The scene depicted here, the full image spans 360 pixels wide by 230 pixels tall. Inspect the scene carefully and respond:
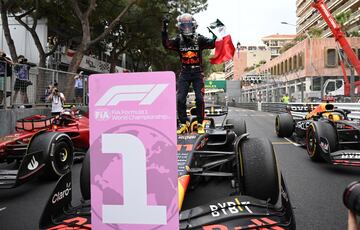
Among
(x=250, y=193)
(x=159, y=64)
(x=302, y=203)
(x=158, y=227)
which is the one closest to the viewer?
(x=158, y=227)

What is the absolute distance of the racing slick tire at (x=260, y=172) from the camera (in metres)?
3.36

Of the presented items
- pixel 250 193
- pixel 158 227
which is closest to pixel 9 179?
pixel 250 193

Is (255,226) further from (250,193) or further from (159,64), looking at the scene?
(159,64)

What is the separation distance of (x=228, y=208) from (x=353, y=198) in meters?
1.06

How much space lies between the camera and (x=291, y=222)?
266 centimetres

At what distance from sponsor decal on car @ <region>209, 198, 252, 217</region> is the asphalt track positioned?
900 millimetres

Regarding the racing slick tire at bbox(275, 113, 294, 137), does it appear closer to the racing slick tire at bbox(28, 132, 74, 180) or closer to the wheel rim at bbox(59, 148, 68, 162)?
the racing slick tire at bbox(28, 132, 74, 180)

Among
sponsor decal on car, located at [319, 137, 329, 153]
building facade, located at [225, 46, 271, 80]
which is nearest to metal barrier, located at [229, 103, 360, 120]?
sponsor decal on car, located at [319, 137, 329, 153]

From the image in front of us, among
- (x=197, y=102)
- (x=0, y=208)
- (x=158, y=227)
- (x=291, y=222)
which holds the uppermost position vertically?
(x=197, y=102)

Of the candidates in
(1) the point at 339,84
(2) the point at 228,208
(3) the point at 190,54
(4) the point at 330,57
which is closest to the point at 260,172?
(2) the point at 228,208

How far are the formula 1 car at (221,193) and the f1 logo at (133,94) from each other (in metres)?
0.96

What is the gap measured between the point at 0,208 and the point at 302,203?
3.31 meters

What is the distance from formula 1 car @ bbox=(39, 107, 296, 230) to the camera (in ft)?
8.69

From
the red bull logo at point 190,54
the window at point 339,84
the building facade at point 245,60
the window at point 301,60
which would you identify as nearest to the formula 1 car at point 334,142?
the red bull logo at point 190,54
